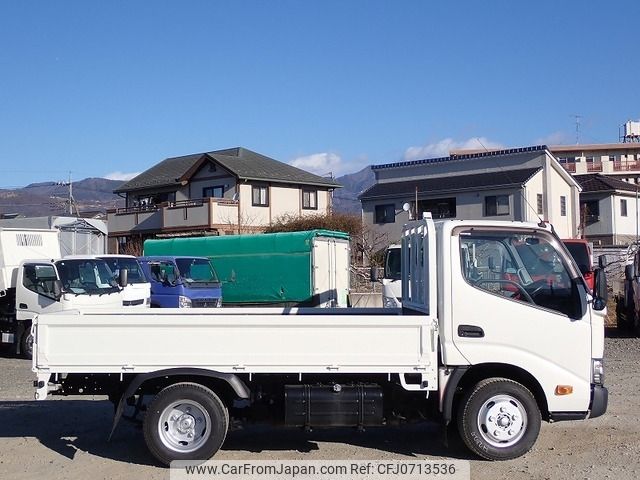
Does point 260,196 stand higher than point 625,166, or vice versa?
point 625,166

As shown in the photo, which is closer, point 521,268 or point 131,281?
point 521,268

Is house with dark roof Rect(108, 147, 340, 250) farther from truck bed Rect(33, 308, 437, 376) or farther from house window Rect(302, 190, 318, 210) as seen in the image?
truck bed Rect(33, 308, 437, 376)

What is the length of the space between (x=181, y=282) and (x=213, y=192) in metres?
24.5

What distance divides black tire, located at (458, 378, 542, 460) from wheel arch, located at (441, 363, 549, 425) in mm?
133

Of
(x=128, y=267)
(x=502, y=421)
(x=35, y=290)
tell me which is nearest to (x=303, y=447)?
(x=502, y=421)

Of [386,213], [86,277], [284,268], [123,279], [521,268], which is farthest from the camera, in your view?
[386,213]

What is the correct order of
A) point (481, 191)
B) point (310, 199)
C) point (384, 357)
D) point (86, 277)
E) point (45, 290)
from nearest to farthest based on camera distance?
1. point (384, 357)
2. point (45, 290)
3. point (86, 277)
4. point (481, 191)
5. point (310, 199)

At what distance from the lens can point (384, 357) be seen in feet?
24.3

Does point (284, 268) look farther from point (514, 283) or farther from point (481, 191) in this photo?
point (481, 191)

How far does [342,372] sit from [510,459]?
6.09ft

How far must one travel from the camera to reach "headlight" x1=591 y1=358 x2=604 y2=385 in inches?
300

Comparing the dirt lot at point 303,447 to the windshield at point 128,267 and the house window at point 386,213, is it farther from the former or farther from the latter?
the house window at point 386,213

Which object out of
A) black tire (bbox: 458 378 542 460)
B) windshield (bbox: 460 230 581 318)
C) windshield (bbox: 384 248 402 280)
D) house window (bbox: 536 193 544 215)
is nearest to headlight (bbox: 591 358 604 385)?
windshield (bbox: 460 230 581 318)

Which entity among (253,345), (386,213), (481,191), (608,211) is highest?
(481,191)
